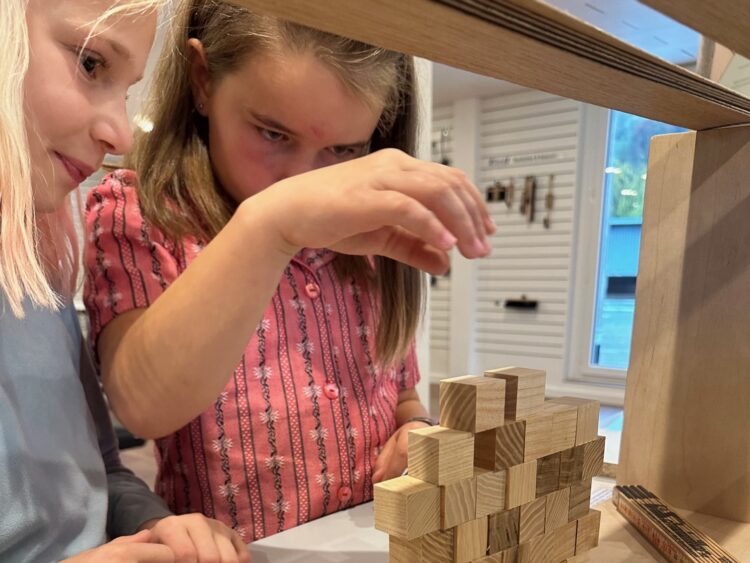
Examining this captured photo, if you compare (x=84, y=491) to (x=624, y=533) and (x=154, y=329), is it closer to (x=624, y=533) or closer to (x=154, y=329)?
(x=154, y=329)

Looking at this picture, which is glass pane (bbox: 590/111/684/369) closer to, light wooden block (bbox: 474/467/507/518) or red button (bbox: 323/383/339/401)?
red button (bbox: 323/383/339/401)

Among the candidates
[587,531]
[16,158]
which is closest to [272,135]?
[16,158]

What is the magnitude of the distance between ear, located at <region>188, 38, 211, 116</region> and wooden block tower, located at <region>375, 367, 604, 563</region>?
1.55 ft

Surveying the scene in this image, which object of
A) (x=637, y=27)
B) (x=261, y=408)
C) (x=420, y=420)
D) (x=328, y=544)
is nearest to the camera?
A: (x=328, y=544)

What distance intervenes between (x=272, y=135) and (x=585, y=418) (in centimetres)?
42

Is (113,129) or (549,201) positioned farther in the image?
(549,201)

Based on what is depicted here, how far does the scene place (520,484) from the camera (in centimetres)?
42

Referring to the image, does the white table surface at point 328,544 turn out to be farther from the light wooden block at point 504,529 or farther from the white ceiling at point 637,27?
the white ceiling at point 637,27

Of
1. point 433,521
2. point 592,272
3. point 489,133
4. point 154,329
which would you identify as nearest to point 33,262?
point 154,329

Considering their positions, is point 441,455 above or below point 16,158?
below

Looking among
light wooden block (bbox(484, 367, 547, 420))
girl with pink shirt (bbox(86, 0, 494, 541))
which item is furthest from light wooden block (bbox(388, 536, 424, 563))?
girl with pink shirt (bbox(86, 0, 494, 541))

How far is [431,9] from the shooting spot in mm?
285

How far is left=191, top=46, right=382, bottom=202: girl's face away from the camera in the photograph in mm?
607

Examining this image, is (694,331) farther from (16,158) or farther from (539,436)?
(16,158)
